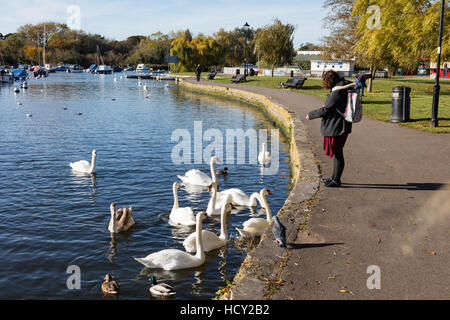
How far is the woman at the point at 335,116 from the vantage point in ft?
25.2

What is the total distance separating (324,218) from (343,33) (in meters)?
28.6

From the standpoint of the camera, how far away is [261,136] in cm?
1898

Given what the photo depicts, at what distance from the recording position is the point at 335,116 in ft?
25.5

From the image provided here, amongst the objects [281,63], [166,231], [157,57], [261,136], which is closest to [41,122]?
[261,136]

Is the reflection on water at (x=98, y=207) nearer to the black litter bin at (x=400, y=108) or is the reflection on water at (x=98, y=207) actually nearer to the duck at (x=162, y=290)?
the duck at (x=162, y=290)

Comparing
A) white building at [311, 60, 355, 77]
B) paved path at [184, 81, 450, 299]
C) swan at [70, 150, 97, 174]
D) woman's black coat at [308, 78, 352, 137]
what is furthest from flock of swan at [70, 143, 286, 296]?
white building at [311, 60, 355, 77]

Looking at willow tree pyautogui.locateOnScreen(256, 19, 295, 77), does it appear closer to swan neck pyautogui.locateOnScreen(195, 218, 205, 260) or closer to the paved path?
the paved path

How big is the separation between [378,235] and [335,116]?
2628mm

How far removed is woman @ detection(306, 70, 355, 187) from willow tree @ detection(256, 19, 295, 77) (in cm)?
4055

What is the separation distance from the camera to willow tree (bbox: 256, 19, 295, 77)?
46812 millimetres

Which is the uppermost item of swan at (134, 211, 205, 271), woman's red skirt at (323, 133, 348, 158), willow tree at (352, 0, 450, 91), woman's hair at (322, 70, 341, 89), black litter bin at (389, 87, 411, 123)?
willow tree at (352, 0, 450, 91)

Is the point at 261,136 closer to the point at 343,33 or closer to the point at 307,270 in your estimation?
the point at 307,270

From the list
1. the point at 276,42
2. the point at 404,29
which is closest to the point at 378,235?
the point at 404,29

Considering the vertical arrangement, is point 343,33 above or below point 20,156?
above
